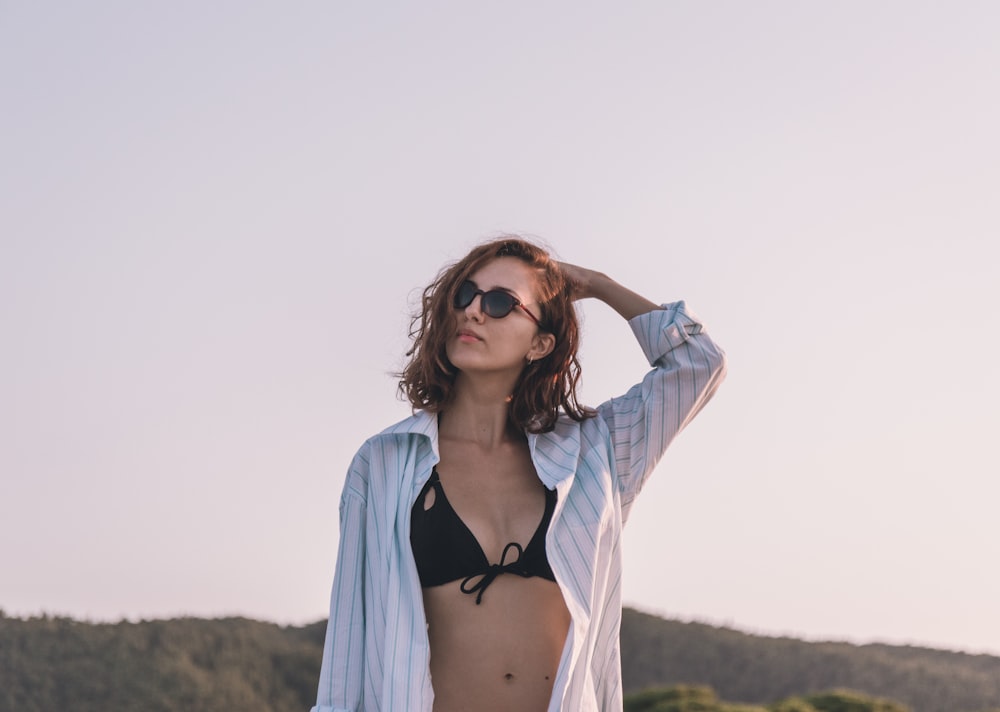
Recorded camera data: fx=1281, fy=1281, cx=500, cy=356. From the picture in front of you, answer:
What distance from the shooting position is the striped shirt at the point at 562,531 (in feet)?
9.76

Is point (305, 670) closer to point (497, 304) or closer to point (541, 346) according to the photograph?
point (541, 346)

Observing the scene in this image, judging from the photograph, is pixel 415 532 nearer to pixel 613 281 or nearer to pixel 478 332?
pixel 478 332

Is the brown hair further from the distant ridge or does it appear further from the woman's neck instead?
the distant ridge

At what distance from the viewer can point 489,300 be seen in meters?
3.24

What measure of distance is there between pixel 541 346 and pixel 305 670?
31.7 feet

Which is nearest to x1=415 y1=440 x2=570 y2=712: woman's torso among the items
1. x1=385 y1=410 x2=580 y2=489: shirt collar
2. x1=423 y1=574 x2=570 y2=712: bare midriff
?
x1=423 y1=574 x2=570 y2=712: bare midriff

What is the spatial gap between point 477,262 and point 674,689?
8.14 m

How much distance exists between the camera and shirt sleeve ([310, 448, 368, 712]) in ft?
9.87

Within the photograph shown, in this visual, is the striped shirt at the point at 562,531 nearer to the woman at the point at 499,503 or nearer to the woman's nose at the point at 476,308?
the woman at the point at 499,503

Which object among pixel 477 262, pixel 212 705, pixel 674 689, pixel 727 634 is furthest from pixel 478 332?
pixel 727 634

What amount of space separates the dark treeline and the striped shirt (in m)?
6.96

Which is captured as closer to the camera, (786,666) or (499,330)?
(499,330)

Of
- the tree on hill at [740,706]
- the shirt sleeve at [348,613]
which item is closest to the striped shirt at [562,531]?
the shirt sleeve at [348,613]

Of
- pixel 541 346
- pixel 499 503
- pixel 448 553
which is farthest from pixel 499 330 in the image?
pixel 448 553
